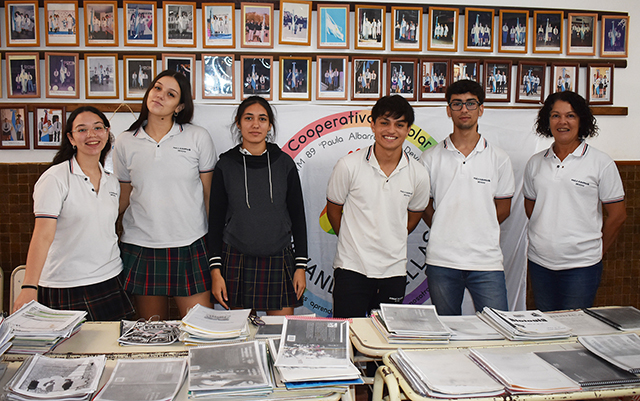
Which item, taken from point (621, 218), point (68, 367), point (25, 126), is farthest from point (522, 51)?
point (25, 126)

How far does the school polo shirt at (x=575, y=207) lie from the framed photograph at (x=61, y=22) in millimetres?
3136

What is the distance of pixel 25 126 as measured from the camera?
287cm

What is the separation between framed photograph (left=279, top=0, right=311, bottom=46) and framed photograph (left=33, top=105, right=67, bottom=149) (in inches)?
63.2

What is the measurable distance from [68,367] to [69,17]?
2522 mm

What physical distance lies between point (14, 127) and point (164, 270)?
1740mm

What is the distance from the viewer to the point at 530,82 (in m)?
3.12

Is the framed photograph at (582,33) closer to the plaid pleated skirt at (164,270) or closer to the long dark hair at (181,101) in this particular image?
the long dark hair at (181,101)

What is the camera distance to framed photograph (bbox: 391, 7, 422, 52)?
2975 mm

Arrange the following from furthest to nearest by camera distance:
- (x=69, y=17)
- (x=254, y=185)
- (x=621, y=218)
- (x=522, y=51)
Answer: (x=522, y=51), (x=69, y=17), (x=621, y=218), (x=254, y=185)

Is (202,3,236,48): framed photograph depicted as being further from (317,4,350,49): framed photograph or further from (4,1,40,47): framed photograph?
(4,1,40,47): framed photograph

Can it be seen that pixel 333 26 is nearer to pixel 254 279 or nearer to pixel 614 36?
pixel 254 279

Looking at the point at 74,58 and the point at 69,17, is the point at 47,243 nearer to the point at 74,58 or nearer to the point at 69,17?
the point at 74,58

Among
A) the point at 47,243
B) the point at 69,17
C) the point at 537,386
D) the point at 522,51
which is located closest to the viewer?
the point at 537,386

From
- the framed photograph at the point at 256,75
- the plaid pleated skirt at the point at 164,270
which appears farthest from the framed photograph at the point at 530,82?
the plaid pleated skirt at the point at 164,270
